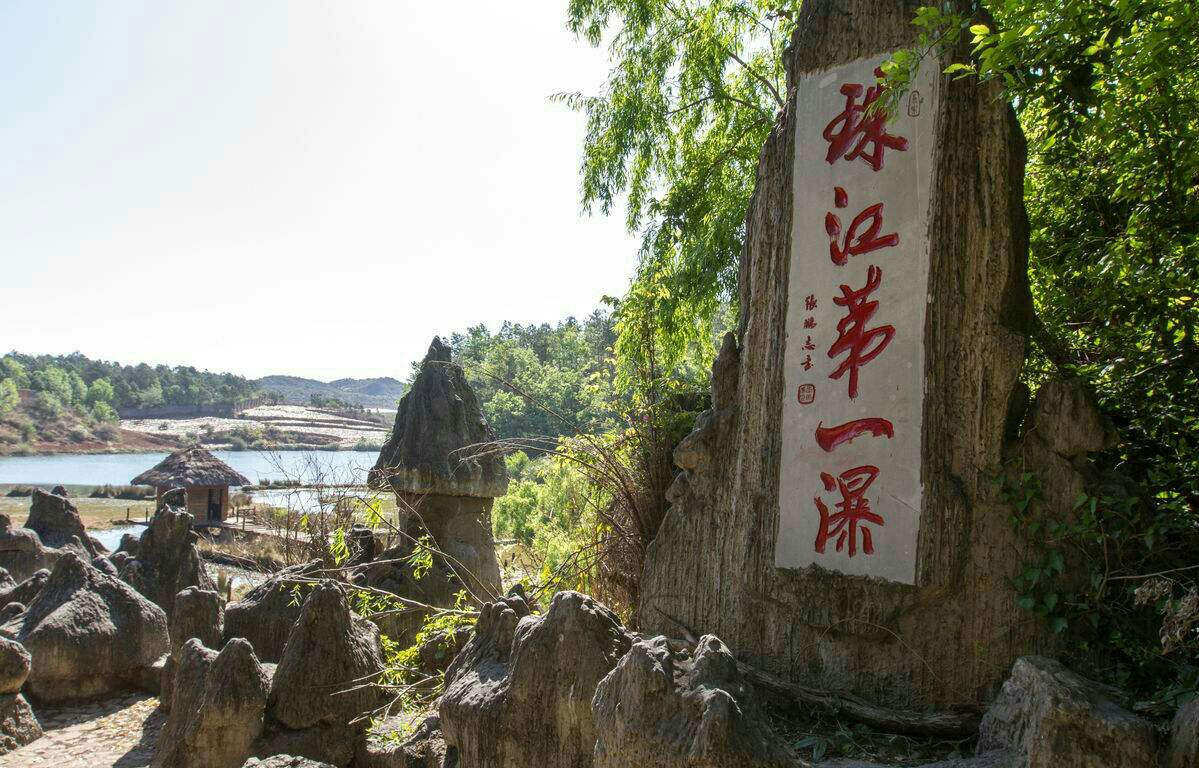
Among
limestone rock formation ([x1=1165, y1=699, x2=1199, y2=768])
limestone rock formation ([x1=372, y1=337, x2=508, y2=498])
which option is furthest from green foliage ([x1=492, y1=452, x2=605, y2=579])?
limestone rock formation ([x1=1165, y1=699, x2=1199, y2=768])

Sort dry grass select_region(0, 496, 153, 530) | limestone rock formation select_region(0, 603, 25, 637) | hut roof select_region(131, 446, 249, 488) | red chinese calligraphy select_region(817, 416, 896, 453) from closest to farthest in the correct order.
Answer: red chinese calligraphy select_region(817, 416, 896, 453), limestone rock formation select_region(0, 603, 25, 637), hut roof select_region(131, 446, 249, 488), dry grass select_region(0, 496, 153, 530)

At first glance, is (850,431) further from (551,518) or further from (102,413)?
(102,413)

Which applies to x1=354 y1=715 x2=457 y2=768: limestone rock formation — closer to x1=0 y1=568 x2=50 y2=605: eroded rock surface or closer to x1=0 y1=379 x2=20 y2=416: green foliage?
x1=0 y1=568 x2=50 y2=605: eroded rock surface

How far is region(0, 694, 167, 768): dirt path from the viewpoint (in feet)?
15.0

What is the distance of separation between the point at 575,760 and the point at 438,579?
143 inches

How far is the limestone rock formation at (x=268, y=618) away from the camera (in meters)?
4.76

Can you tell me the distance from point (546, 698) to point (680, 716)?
601mm

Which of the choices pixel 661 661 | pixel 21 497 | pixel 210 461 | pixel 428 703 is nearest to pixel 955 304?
pixel 661 661

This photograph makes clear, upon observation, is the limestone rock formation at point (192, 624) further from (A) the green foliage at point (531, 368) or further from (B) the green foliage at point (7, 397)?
(B) the green foliage at point (7, 397)

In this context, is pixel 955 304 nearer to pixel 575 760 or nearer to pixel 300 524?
pixel 575 760

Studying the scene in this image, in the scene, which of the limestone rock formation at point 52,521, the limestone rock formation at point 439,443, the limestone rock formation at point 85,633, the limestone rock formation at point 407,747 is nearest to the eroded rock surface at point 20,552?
the limestone rock formation at point 52,521

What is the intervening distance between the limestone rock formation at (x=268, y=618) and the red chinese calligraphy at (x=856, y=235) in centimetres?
339

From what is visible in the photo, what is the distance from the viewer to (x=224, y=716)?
342 cm

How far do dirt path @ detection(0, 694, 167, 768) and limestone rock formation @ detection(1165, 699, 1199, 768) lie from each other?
4.86 meters
